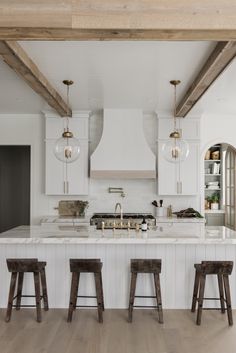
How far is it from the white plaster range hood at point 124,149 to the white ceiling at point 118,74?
1.01ft

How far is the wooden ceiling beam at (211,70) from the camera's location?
11.2 feet

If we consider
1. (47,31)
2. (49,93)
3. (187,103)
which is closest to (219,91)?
(187,103)

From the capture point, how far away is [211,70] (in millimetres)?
3938

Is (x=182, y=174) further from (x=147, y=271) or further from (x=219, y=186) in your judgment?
(x=147, y=271)

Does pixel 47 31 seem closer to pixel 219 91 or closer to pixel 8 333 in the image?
pixel 8 333

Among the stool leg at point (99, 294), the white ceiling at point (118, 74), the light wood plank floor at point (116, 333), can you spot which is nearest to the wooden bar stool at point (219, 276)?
the light wood plank floor at point (116, 333)

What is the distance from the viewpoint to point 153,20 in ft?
8.85

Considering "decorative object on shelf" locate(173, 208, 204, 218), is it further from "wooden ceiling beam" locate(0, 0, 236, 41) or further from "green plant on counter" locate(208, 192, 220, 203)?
"wooden ceiling beam" locate(0, 0, 236, 41)

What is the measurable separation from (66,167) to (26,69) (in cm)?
290

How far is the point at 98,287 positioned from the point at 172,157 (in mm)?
1606

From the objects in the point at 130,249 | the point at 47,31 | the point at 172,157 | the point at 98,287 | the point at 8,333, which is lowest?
the point at 8,333

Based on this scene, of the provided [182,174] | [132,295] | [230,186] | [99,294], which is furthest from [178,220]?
[99,294]

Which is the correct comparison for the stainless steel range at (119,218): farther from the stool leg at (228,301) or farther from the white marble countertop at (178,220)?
the stool leg at (228,301)

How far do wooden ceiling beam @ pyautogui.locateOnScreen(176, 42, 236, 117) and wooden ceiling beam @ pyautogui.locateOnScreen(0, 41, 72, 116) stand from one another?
1700 millimetres
